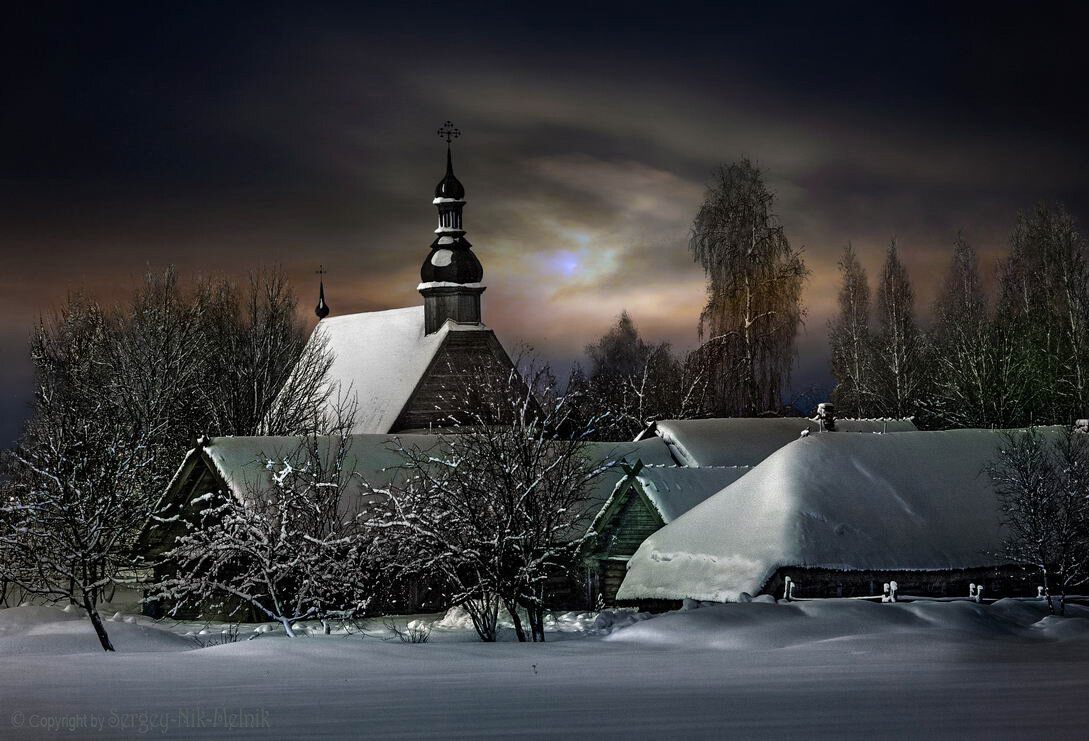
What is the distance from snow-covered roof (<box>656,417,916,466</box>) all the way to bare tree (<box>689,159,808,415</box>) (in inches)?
110

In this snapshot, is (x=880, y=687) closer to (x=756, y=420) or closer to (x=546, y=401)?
(x=546, y=401)

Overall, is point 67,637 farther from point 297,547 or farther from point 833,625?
point 833,625

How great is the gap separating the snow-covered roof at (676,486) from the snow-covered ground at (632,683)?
10310mm

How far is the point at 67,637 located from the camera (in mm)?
22781

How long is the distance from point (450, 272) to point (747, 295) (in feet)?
48.9

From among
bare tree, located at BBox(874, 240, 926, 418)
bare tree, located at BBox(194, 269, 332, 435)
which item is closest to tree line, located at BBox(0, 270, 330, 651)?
bare tree, located at BBox(194, 269, 332, 435)

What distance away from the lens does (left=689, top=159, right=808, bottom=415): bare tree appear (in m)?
44.7

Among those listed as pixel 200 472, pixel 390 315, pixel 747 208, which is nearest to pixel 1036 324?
pixel 747 208

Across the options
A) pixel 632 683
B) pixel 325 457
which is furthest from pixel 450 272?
pixel 632 683

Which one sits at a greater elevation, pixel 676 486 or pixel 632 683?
pixel 676 486

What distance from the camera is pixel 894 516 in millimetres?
27312

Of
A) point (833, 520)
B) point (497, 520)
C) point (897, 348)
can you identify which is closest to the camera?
point (497, 520)

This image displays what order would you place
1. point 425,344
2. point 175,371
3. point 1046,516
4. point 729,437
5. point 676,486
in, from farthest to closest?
1. point 425,344
2. point 175,371
3. point 729,437
4. point 676,486
5. point 1046,516

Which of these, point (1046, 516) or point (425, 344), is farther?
point (425, 344)
